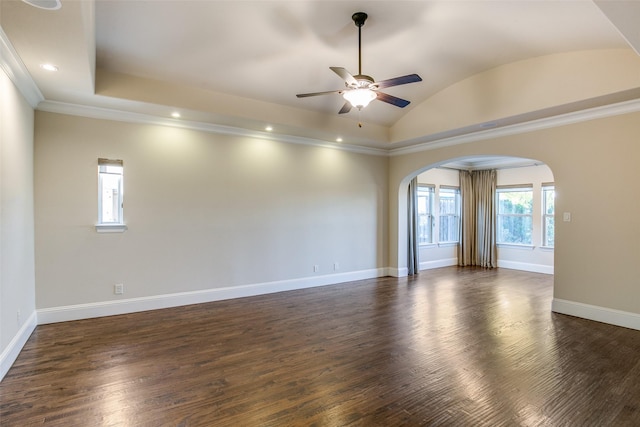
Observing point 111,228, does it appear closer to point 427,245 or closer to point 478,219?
point 427,245

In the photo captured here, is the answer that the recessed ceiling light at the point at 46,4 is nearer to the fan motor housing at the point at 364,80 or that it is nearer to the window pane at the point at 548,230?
the fan motor housing at the point at 364,80

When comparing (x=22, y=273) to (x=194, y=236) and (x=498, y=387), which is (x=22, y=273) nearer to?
(x=194, y=236)

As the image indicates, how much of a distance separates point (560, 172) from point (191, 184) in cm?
525

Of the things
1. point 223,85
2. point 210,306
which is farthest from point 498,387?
point 223,85

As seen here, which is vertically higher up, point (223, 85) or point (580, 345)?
point (223, 85)

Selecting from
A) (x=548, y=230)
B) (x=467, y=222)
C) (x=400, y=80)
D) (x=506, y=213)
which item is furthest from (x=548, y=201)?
(x=400, y=80)

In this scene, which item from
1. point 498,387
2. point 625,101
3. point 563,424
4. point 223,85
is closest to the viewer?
point 563,424

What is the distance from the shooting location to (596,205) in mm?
4199

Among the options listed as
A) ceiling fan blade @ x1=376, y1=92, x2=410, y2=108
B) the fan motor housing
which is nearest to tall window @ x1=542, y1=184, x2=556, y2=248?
ceiling fan blade @ x1=376, y1=92, x2=410, y2=108

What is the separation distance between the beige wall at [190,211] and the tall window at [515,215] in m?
4.05

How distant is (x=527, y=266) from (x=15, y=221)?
9.36 metres

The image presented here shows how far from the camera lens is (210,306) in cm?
476

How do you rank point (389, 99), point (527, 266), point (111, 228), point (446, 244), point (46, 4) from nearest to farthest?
point (46, 4)
point (389, 99)
point (111, 228)
point (527, 266)
point (446, 244)

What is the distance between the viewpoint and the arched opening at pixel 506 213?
25.2ft
